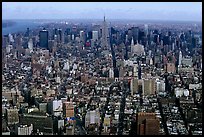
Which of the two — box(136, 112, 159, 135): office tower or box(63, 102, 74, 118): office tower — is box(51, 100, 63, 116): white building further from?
box(136, 112, 159, 135): office tower

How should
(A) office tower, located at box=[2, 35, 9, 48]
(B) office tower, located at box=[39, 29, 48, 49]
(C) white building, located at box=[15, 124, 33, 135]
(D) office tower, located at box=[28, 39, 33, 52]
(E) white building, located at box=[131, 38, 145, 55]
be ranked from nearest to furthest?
(C) white building, located at box=[15, 124, 33, 135] → (A) office tower, located at box=[2, 35, 9, 48] → (B) office tower, located at box=[39, 29, 48, 49] → (D) office tower, located at box=[28, 39, 33, 52] → (E) white building, located at box=[131, 38, 145, 55]

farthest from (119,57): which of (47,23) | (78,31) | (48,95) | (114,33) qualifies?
(48,95)

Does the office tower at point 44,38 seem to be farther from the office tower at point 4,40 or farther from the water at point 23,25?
the office tower at point 4,40

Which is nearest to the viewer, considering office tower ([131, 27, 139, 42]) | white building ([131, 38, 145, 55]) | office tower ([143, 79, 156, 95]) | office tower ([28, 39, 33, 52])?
office tower ([143, 79, 156, 95])

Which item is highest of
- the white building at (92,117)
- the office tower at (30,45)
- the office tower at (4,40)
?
the office tower at (4,40)

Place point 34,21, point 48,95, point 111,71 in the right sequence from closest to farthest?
point 48,95 < point 34,21 < point 111,71

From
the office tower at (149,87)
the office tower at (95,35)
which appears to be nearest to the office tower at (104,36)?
the office tower at (95,35)

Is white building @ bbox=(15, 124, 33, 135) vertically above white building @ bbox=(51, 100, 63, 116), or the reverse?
white building @ bbox=(15, 124, 33, 135)

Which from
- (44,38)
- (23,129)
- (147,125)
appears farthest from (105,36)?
(147,125)

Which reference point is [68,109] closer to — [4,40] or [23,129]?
[23,129]

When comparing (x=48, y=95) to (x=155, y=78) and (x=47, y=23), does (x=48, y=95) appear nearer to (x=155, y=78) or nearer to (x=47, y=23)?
(x=47, y=23)

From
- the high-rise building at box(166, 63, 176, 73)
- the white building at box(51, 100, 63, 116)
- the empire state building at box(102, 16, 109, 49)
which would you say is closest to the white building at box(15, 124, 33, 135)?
the white building at box(51, 100, 63, 116)
